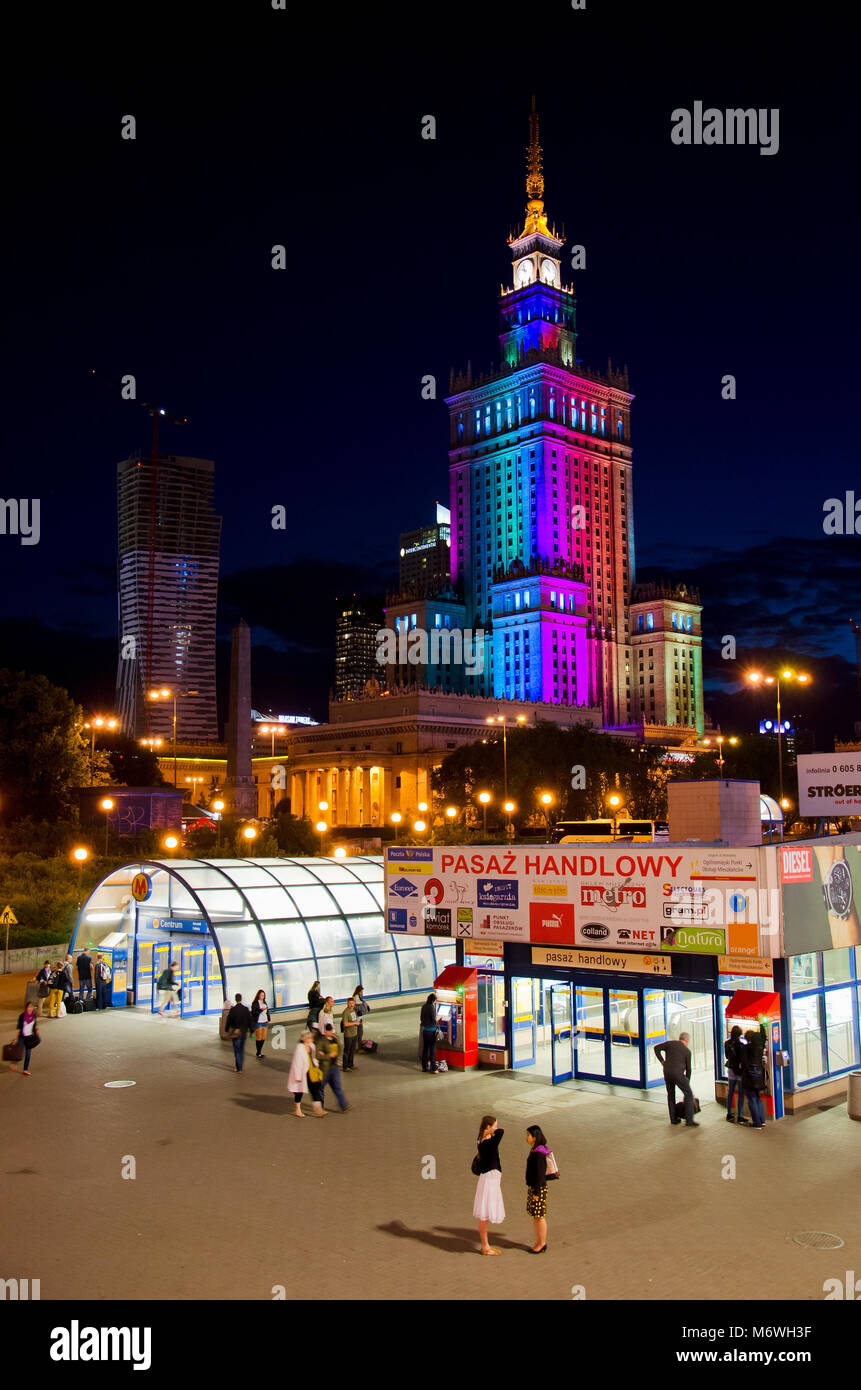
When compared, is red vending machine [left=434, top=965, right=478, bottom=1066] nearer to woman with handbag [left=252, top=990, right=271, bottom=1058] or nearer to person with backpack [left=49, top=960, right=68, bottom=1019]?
woman with handbag [left=252, top=990, right=271, bottom=1058]

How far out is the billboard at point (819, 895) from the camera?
788 inches

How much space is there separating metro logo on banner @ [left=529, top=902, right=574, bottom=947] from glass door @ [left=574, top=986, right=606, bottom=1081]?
3.79 feet

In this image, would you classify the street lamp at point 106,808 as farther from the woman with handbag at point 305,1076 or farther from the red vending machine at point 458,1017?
the woman with handbag at point 305,1076

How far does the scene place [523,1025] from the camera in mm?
24188

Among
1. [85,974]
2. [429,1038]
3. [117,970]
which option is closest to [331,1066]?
[429,1038]

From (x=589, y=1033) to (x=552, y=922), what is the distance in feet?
8.21

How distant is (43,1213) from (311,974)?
1631 centimetres

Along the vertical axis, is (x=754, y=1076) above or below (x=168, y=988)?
above

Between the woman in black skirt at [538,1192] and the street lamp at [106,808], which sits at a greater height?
the street lamp at [106,808]

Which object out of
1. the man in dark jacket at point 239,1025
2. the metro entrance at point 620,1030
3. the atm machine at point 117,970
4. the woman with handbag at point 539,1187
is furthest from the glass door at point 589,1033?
the atm machine at point 117,970

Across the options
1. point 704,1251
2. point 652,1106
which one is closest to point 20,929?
point 652,1106

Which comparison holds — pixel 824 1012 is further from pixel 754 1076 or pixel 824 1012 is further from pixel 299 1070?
pixel 299 1070

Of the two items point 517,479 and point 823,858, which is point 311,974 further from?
point 517,479

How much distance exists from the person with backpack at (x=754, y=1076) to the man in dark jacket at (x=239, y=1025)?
1101 centimetres
